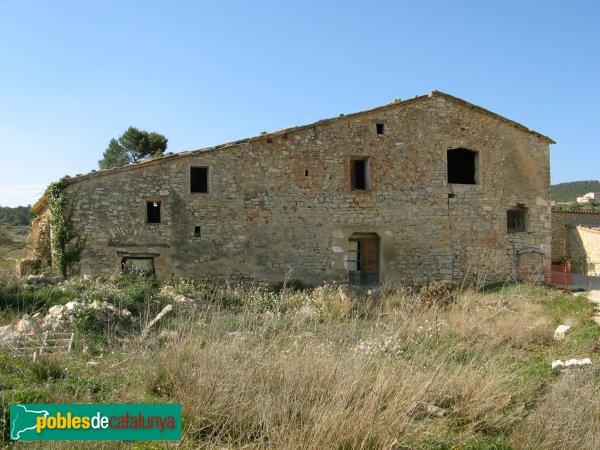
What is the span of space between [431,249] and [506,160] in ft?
13.4

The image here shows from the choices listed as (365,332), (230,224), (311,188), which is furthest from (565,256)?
(365,332)

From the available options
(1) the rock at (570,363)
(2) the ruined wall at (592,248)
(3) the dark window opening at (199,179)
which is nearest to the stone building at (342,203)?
(3) the dark window opening at (199,179)

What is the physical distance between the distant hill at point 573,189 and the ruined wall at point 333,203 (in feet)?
127

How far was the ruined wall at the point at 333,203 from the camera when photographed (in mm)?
13266

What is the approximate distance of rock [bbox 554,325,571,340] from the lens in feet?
30.7

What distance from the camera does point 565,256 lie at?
22141 millimetres

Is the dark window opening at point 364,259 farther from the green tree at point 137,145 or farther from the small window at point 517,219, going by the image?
the green tree at point 137,145

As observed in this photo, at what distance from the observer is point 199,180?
1418cm

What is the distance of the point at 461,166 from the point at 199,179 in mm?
8976

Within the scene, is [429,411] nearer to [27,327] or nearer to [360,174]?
[27,327]

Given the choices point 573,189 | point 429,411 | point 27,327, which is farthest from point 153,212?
point 573,189

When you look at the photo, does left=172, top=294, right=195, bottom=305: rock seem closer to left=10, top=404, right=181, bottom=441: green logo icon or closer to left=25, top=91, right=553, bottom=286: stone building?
left=25, top=91, right=553, bottom=286: stone building

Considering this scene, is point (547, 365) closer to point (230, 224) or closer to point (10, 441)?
point (10, 441)

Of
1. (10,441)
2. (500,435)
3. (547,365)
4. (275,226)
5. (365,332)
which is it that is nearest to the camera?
(10,441)
